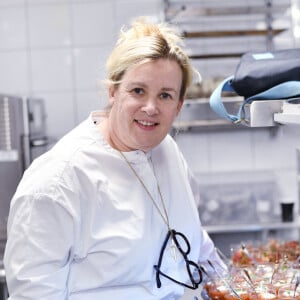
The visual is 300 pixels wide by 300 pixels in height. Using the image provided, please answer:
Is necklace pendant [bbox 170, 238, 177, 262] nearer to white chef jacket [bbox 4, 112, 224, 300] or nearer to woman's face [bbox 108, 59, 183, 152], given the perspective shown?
white chef jacket [bbox 4, 112, 224, 300]

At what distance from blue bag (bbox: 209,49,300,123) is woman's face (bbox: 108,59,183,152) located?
0.56 feet

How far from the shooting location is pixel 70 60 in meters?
3.68

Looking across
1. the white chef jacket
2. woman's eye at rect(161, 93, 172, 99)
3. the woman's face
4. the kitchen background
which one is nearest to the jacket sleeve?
the white chef jacket

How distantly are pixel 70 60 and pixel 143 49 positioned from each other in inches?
90.4

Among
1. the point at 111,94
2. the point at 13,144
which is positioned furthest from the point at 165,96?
the point at 13,144

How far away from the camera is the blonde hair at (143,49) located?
57.7 inches

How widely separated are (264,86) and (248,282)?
57 cm

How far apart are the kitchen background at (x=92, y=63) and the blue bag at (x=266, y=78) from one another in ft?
7.57

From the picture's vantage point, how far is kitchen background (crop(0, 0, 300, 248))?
3.65 m

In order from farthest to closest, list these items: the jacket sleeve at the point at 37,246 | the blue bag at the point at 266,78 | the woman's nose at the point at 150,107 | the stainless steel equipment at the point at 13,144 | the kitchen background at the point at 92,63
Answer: the kitchen background at the point at 92,63, the stainless steel equipment at the point at 13,144, the woman's nose at the point at 150,107, the jacket sleeve at the point at 37,246, the blue bag at the point at 266,78

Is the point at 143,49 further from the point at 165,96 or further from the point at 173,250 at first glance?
the point at 173,250

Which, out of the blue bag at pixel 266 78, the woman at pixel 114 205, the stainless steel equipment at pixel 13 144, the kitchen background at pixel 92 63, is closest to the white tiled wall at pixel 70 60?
the kitchen background at pixel 92 63

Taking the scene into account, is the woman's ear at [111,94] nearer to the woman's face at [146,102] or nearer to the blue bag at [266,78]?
the woman's face at [146,102]

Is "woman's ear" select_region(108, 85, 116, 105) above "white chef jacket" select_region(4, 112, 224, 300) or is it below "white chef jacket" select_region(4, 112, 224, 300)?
above
